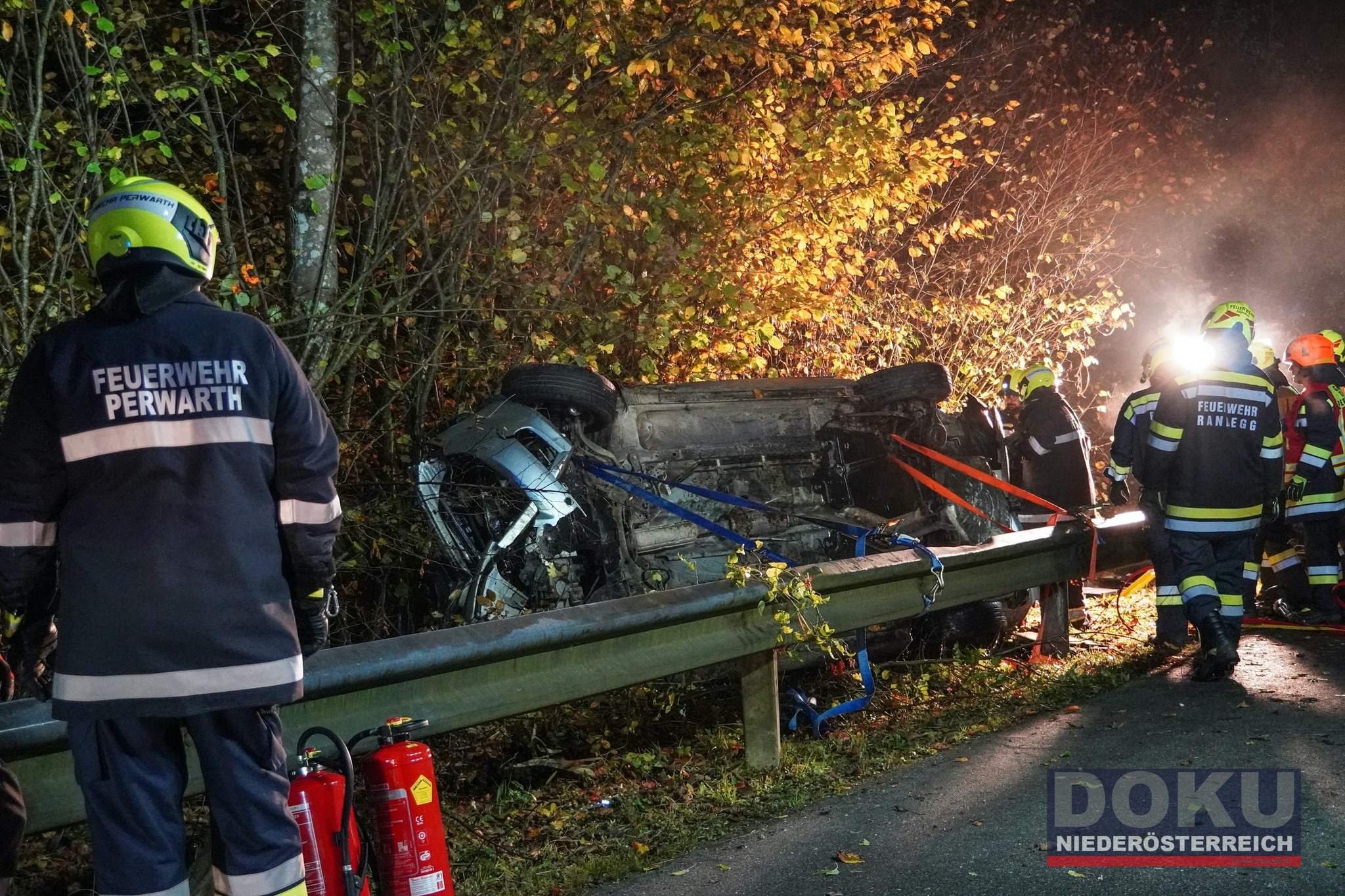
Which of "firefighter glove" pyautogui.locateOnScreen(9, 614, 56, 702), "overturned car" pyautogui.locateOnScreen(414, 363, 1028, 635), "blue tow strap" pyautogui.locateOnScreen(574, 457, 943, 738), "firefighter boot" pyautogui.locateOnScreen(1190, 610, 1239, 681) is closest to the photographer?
"firefighter glove" pyautogui.locateOnScreen(9, 614, 56, 702)

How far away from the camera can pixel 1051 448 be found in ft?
28.2

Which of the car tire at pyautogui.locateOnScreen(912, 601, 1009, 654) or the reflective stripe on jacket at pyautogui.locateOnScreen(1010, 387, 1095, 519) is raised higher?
the reflective stripe on jacket at pyautogui.locateOnScreen(1010, 387, 1095, 519)

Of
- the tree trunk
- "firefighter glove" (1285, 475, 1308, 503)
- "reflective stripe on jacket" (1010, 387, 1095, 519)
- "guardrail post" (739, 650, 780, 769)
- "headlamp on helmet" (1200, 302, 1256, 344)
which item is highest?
the tree trunk

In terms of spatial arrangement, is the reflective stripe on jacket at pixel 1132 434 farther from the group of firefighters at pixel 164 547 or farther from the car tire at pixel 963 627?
the group of firefighters at pixel 164 547

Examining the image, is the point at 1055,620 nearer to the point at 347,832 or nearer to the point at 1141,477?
the point at 1141,477

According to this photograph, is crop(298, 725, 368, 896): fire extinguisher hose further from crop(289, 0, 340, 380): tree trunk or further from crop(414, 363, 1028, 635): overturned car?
crop(289, 0, 340, 380): tree trunk

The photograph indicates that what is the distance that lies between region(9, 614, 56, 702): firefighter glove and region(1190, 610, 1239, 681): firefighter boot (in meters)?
5.13

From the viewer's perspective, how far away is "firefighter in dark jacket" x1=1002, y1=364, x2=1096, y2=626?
857cm

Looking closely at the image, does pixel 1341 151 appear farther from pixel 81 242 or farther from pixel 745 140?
pixel 81 242

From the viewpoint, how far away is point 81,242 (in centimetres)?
512

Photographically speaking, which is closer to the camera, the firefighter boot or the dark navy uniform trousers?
the dark navy uniform trousers

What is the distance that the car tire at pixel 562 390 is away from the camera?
18.6ft

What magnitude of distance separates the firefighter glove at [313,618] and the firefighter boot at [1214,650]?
4.61 meters

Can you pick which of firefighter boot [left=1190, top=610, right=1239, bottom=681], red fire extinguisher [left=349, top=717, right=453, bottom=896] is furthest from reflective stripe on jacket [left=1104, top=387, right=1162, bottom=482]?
red fire extinguisher [left=349, top=717, right=453, bottom=896]
